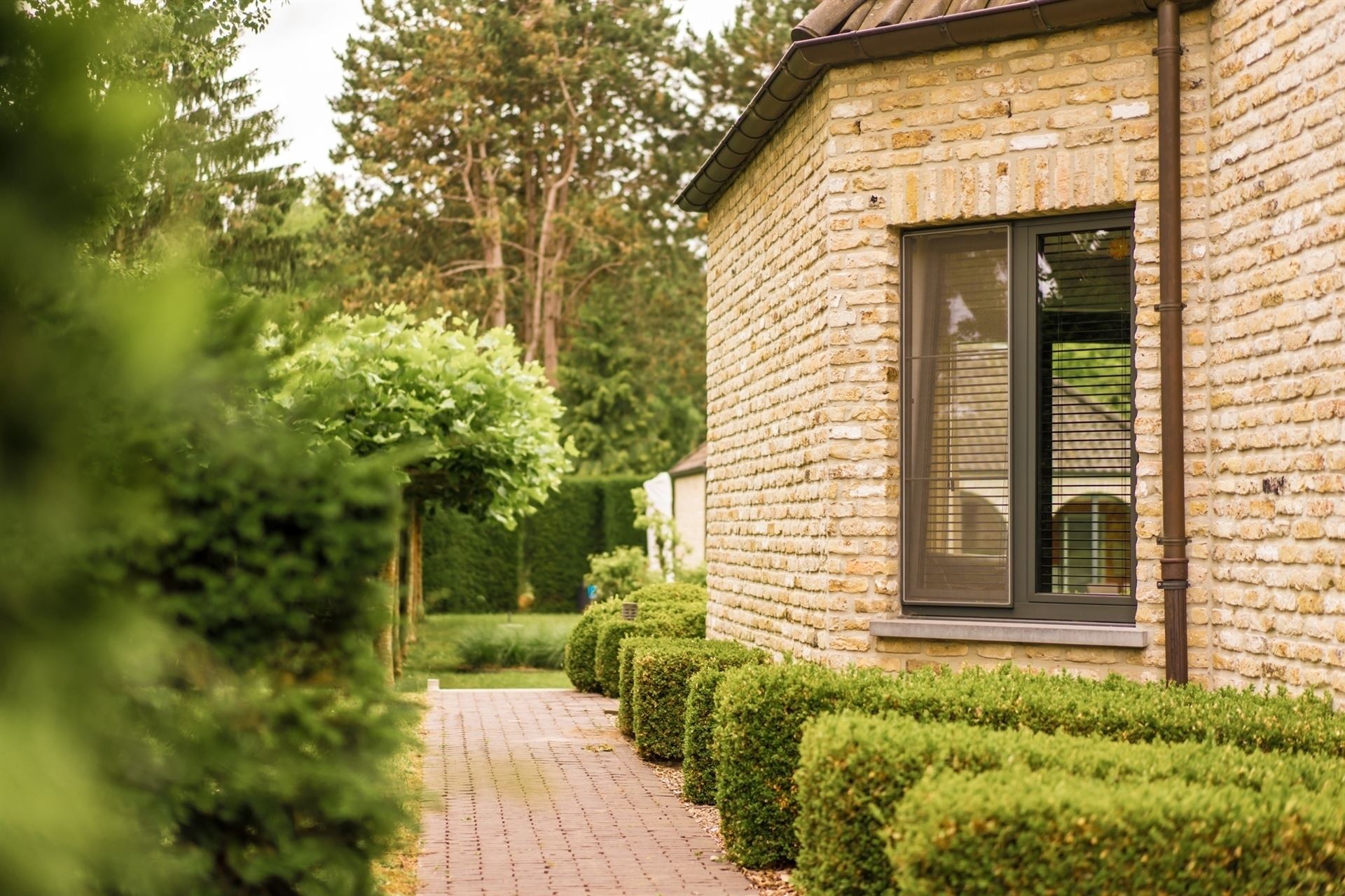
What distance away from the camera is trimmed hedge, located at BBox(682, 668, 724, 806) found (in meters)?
8.19

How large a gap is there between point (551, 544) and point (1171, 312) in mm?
21810

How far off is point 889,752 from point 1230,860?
1.18 meters

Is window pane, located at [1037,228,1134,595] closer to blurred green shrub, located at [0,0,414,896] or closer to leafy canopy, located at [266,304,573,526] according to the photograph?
blurred green shrub, located at [0,0,414,896]

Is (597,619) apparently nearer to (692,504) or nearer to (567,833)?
(567,833)

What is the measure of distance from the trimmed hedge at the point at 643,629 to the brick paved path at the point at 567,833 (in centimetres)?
114

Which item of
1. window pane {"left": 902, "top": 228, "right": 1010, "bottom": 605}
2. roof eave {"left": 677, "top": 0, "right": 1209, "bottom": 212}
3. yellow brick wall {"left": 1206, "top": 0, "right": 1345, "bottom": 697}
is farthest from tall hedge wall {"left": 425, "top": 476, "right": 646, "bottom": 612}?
yellow brick wall {"left": 1206, "top": 0, "right": 1345, "bottom": 697}

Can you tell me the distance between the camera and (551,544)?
2788cm

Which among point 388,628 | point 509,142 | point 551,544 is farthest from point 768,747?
point 509,142

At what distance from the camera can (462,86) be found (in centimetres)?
3091

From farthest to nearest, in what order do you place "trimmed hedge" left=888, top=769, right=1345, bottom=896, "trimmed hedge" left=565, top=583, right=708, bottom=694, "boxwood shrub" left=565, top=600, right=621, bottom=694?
"boxwood shrub" left=565, top=600, right=621, bottom=694
"trimmed hedge" left=565, top=583, right=708, bottom=694
"trimmed hedge" left=888, top=769, right=1345, bottom=896

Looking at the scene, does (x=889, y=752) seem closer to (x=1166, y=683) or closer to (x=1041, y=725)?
(x=1041, y=725)

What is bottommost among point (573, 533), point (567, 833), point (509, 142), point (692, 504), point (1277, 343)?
point (567, 833)

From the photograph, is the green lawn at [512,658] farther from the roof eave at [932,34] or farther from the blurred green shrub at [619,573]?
the roof eave at [932,34]

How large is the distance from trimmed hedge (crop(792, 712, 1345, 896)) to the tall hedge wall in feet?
70.4
